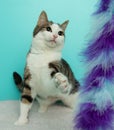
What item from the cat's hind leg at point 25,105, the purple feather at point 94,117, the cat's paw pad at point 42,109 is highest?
the purple feather at point 94,117

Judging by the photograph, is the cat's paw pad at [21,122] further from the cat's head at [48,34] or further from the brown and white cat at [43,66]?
the cat's head at [48,34]

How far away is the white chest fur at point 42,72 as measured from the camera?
941 millimetres

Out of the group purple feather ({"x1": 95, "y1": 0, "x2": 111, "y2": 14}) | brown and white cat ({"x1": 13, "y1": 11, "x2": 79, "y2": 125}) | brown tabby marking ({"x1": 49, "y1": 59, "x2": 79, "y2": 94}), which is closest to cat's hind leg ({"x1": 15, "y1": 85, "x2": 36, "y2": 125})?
brown and white cat ({"x1": 13, "y1": 11, "x2": 79, "y2": 125})

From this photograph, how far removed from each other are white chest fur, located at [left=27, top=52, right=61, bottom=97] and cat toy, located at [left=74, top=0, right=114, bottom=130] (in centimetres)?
29

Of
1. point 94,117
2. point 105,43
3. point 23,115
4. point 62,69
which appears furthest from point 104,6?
point 23,115

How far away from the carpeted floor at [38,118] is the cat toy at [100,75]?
202 millimetres

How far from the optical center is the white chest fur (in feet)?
3.09

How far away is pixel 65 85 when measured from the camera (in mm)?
830

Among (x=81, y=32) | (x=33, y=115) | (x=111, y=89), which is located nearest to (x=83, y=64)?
(x=111, y=89)

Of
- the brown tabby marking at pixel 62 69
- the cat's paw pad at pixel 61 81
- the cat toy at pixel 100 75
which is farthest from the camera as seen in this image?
the brown tabby marking at pixel 62 69

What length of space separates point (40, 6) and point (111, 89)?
0.62m

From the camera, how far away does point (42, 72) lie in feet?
3.10

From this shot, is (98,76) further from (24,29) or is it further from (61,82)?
(24,29)

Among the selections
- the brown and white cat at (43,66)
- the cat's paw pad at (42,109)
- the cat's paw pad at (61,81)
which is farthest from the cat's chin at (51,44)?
the cat's paw pad at (42,109)
